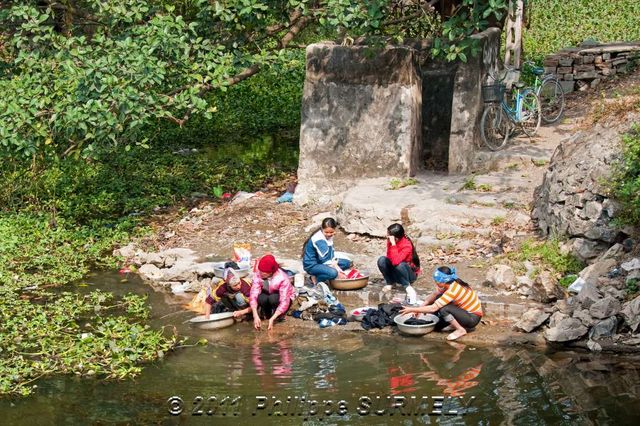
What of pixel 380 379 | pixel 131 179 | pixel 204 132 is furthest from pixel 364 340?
pixel 204 132

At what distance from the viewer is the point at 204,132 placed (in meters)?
18.6

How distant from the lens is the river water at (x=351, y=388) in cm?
828

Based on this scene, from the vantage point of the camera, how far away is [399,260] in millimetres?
10883

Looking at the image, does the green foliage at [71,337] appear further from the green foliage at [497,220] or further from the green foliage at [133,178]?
the green foliage at [497,220]

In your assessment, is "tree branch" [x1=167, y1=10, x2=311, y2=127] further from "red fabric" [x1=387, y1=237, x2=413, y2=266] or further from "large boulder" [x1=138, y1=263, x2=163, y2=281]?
"red fabric" [x1=387, y1=237, x2=413, y2=266]

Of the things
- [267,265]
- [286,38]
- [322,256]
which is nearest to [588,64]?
[286,38]

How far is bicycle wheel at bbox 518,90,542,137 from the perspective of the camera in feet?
46.9

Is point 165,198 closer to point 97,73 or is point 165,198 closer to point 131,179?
point 131,179

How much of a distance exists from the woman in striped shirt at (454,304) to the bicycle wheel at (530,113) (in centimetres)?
487

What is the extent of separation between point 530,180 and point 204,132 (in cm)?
739

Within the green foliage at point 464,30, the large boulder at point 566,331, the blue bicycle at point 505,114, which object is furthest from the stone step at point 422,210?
the large boulder at point 566,331

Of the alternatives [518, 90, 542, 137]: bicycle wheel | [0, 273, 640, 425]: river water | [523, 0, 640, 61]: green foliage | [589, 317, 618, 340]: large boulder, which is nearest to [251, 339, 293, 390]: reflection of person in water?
[0, 273, 640, 425]: river water

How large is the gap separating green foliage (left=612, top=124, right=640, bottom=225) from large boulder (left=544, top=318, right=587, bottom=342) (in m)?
1.48

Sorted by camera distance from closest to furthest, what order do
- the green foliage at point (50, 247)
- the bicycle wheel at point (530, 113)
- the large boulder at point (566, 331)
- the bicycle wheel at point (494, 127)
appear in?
the large boulder at point (566, 331) < the green foliage at point (50, 247) < the bicycle wheel at point (494, 127) < the bicycle wheel at point (530, 113)
